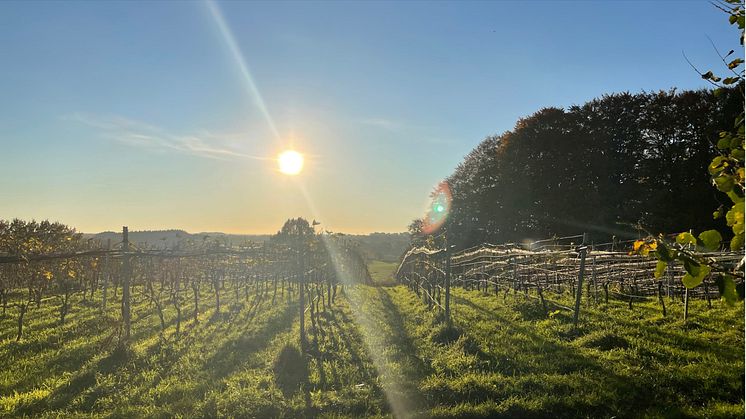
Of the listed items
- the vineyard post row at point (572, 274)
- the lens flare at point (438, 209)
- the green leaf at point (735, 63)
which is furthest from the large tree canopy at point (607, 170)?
the green leaf at point (735, 63)

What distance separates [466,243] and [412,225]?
8.38m

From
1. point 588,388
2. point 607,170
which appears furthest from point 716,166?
point 607,170

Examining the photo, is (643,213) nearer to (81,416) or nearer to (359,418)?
(359,418)

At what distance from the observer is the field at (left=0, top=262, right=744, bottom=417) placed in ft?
20.5

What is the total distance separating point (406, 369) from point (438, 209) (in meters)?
29.7

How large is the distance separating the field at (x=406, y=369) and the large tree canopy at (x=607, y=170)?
13.4 m

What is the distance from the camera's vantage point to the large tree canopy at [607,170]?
24.1 metres

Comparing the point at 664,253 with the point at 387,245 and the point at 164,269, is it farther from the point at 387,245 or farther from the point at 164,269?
the point at 387,245

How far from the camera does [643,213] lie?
25.1 meters

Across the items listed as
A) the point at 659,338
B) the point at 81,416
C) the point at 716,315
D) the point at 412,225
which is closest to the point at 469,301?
the point at 716,315

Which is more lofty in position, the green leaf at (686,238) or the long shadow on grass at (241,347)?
the green leaf at (686,238)

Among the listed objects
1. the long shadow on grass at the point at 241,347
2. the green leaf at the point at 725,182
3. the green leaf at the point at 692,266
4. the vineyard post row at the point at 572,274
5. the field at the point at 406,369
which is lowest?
the long shadow on grass at the point at 241,347

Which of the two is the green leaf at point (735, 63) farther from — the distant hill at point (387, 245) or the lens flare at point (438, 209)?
the distant hill at point (387, 245)

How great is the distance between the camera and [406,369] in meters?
8.23
